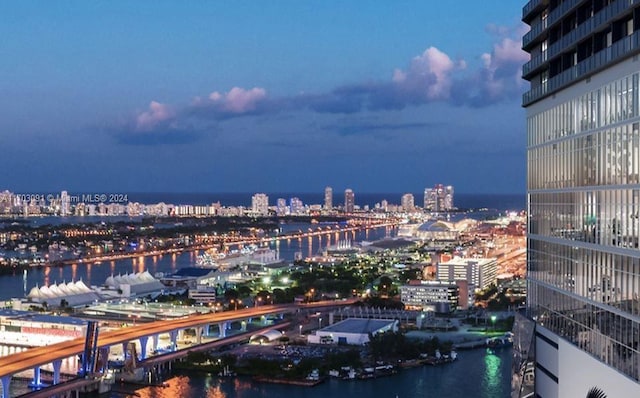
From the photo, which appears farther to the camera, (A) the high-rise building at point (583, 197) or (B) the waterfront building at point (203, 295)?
(B) the waterfront building at point (203, 295)

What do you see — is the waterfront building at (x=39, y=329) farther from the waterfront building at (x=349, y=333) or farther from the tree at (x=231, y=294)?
the tree at (x=231, y=294)

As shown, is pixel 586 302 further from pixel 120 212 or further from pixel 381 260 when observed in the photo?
pixel 120 212

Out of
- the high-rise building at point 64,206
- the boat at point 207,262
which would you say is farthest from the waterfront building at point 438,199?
the boat at point 207,262

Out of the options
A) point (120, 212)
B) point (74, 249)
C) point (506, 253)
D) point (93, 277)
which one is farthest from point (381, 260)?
point (120, 212)

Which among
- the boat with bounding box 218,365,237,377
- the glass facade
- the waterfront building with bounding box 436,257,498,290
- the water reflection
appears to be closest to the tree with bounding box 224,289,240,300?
the waterfront building with bounding box 436,257,498,290

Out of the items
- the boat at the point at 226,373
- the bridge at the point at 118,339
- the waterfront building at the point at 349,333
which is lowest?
the boat at the point at 226,373

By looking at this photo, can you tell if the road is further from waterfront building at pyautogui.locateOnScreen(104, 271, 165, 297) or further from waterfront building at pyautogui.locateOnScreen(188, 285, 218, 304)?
waterfront building at pyautogui.locateOnScreen(104, 271, 165, 297)

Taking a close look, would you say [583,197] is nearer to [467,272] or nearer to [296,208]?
[467,272]
